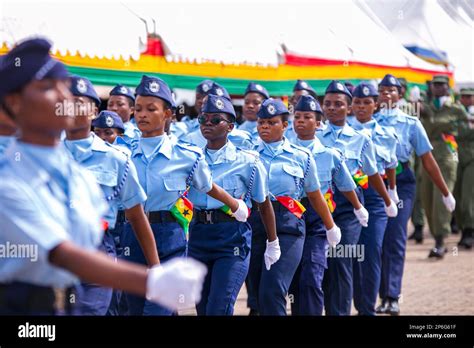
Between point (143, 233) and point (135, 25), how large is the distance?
6.31 m

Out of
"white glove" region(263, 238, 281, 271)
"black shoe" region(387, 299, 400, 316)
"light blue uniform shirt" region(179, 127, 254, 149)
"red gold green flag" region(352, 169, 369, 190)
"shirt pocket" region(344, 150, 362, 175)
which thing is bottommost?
"black shoe" region(387, 299, 400, 316)

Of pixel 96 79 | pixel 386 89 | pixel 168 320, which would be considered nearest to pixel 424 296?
pixel 386 89

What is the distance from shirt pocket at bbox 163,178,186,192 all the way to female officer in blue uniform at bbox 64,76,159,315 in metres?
0.60

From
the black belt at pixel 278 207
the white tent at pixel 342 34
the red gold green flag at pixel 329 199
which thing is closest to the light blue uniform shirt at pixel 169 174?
the black belt at pixel 278 207

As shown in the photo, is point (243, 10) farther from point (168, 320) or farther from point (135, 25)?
point (168, 320)

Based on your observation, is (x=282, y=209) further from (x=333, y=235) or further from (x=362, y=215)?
(x=362, y=215)

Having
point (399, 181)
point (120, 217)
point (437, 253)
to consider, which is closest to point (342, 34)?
point (437, 253)

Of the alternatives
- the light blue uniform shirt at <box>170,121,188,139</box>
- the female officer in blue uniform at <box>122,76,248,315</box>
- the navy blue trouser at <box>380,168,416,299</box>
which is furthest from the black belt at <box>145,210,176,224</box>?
the light blue uniform shirt at <box>170,121,188,139</box>

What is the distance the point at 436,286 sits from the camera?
11.0m

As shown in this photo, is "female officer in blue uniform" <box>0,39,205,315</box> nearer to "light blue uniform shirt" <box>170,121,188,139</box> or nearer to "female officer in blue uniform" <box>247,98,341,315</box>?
"female officer in blue uniform" <box>247,98,341,315</box>

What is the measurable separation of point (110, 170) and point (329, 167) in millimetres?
2962

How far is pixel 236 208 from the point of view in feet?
22.2

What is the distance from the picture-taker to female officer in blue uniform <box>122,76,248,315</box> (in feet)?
21.1

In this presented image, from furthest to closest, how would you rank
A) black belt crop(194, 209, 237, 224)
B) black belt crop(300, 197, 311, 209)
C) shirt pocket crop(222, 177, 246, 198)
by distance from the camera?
black belt crop(300, 197, 311, 209), shirt pocket crop(222, 177, 246, 198), black belt crop(194, 209, 237, 224)
